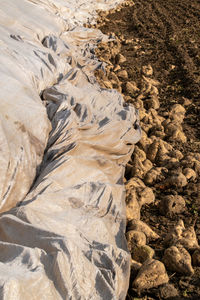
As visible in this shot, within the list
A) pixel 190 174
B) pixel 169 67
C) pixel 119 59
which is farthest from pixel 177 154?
pixel 119 59

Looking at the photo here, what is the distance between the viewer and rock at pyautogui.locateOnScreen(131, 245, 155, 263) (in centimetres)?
294

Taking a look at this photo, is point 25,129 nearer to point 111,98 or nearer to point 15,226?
point 15,226

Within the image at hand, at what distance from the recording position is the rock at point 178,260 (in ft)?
9.23

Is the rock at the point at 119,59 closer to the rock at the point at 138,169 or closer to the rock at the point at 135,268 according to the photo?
the rock at the point at 138,169

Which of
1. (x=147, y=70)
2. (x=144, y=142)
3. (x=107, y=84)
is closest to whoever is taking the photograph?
(x=144, y=142)

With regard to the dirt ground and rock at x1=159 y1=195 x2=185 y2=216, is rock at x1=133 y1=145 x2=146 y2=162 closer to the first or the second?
the dirt ground

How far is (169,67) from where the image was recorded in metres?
7.43

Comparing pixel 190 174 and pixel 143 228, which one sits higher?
pixel 143 228

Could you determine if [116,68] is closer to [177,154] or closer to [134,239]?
[177,154]

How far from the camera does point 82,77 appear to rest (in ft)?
16.7

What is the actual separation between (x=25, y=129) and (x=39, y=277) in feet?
5.09

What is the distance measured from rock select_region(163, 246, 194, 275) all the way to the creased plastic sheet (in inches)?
14.3

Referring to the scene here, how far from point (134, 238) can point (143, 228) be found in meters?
0.21

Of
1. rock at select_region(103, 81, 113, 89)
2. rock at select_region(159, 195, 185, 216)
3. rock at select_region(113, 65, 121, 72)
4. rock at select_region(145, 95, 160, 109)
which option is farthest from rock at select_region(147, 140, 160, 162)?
rock at select_region(113, 65, 121, 72)
